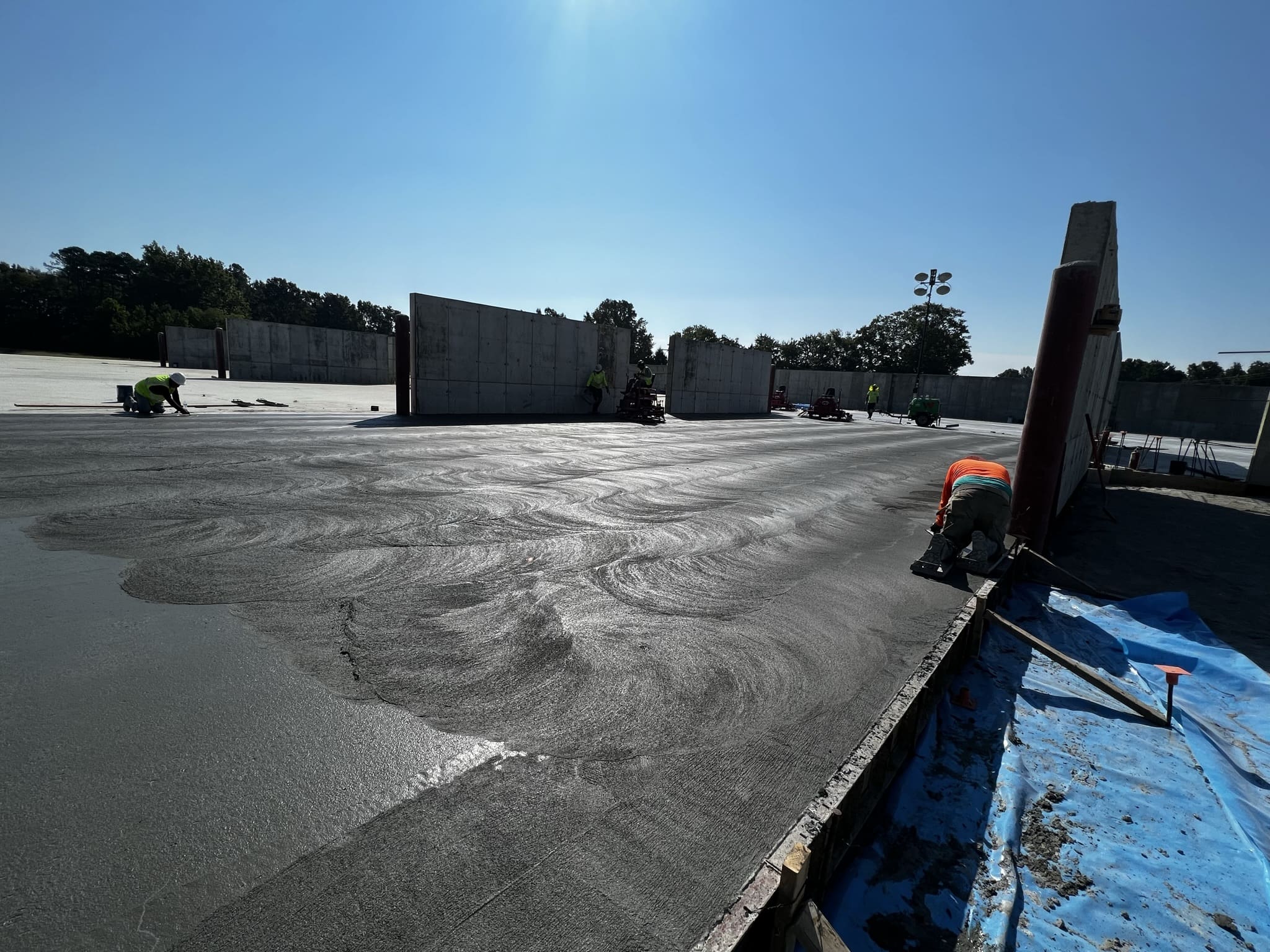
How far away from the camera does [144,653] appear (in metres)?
3.17

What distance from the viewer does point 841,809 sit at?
2.19 meters

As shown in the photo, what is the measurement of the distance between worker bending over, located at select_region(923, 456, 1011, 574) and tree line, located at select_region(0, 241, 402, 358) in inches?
2222

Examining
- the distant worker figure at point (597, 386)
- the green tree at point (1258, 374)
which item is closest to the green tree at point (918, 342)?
the green tree at point (1258, 374)

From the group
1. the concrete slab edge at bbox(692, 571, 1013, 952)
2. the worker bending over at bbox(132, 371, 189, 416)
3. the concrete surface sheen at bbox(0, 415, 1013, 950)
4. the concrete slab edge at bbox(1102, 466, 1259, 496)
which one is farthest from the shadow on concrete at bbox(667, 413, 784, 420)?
the concrete slab edge at bbox(692, 571, 1013, 952)

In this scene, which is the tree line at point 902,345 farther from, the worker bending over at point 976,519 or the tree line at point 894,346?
the worker bending over at point 976,519

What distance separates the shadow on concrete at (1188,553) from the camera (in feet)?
19.2

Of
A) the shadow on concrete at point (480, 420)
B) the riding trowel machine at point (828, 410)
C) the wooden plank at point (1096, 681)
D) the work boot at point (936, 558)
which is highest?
the riding trowel machine at point (828, 410)

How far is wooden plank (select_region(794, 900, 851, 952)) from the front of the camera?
1696 millimetres

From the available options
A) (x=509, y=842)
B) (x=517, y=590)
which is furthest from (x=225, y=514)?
(x=509, y=842)

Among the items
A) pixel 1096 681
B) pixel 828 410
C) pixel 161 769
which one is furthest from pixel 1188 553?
pixel 828 410

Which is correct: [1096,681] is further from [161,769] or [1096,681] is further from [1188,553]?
[1188,553]

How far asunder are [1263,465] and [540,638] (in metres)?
16.9

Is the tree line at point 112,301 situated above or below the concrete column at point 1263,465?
above

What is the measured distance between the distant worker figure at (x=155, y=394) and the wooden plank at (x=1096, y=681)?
16.0 m
